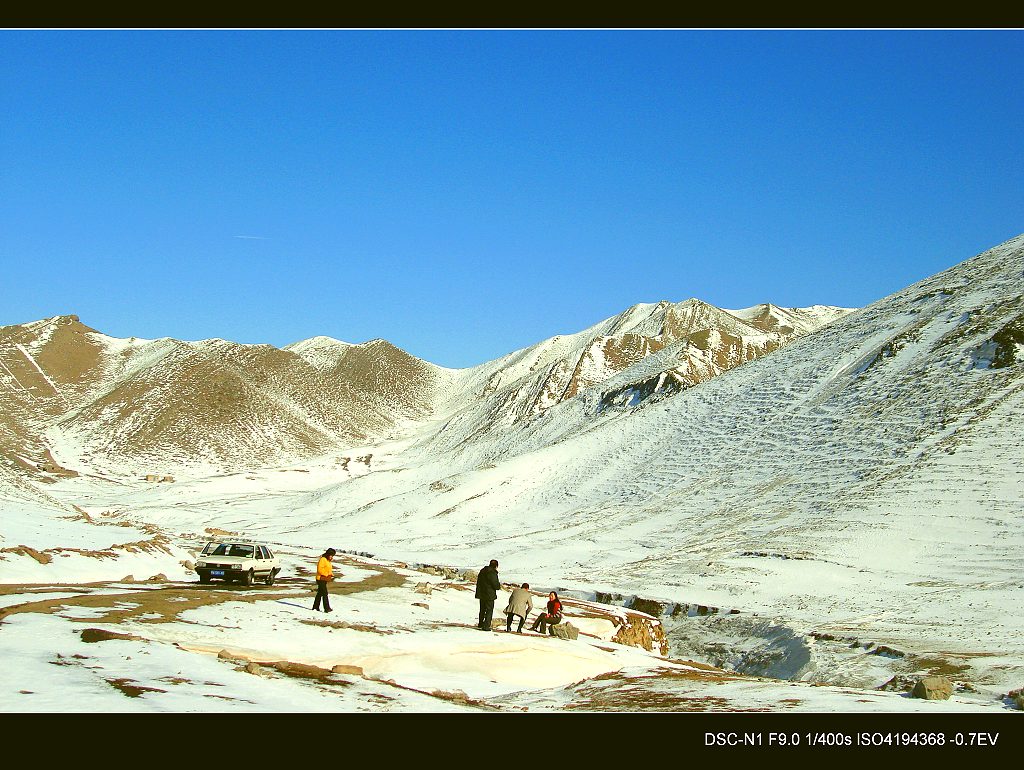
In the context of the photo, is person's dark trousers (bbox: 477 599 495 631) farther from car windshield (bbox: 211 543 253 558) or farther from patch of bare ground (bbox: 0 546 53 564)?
patch of bare ground (bbox: 0 546 53 564)

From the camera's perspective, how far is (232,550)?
29219 millimetres

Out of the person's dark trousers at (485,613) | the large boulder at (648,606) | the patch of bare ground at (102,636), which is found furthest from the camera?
the large boulder at (648,606)

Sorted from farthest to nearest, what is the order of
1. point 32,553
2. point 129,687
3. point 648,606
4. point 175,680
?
point 648,606, point 32,553, point 175,680, point 129,687

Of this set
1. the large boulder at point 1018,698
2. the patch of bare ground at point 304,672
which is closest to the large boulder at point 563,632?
the patch of bare ground at point 304,672

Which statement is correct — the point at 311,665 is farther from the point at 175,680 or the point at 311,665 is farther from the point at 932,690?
the point at 932,690

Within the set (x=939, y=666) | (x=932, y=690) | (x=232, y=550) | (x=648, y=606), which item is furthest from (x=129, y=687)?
(x=648, y=606)

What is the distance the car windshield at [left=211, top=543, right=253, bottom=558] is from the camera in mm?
28969

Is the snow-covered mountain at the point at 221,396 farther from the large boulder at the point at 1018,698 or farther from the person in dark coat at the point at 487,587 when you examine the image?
the large boulder at the point at 1018,698

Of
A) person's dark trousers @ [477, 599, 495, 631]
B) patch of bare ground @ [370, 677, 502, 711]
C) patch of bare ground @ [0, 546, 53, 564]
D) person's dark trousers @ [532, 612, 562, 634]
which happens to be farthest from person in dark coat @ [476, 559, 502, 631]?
patch of bare ground @ [0, 546, 53, 564]

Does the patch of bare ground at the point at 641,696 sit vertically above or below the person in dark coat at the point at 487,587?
below

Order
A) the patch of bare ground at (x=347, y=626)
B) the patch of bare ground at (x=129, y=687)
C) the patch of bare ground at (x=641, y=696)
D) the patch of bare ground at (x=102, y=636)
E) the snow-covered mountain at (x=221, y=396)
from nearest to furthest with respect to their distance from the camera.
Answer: the patch of bare ground at (x=129, y=687), the patch of bare ground at (x=641, y=696), the patch of bare ground at (x=102, y=636), the patch of bare ground at (x=347, y=626), the snow-covered mountain at (x=221, y=396)

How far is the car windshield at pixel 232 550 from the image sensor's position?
2897cm
